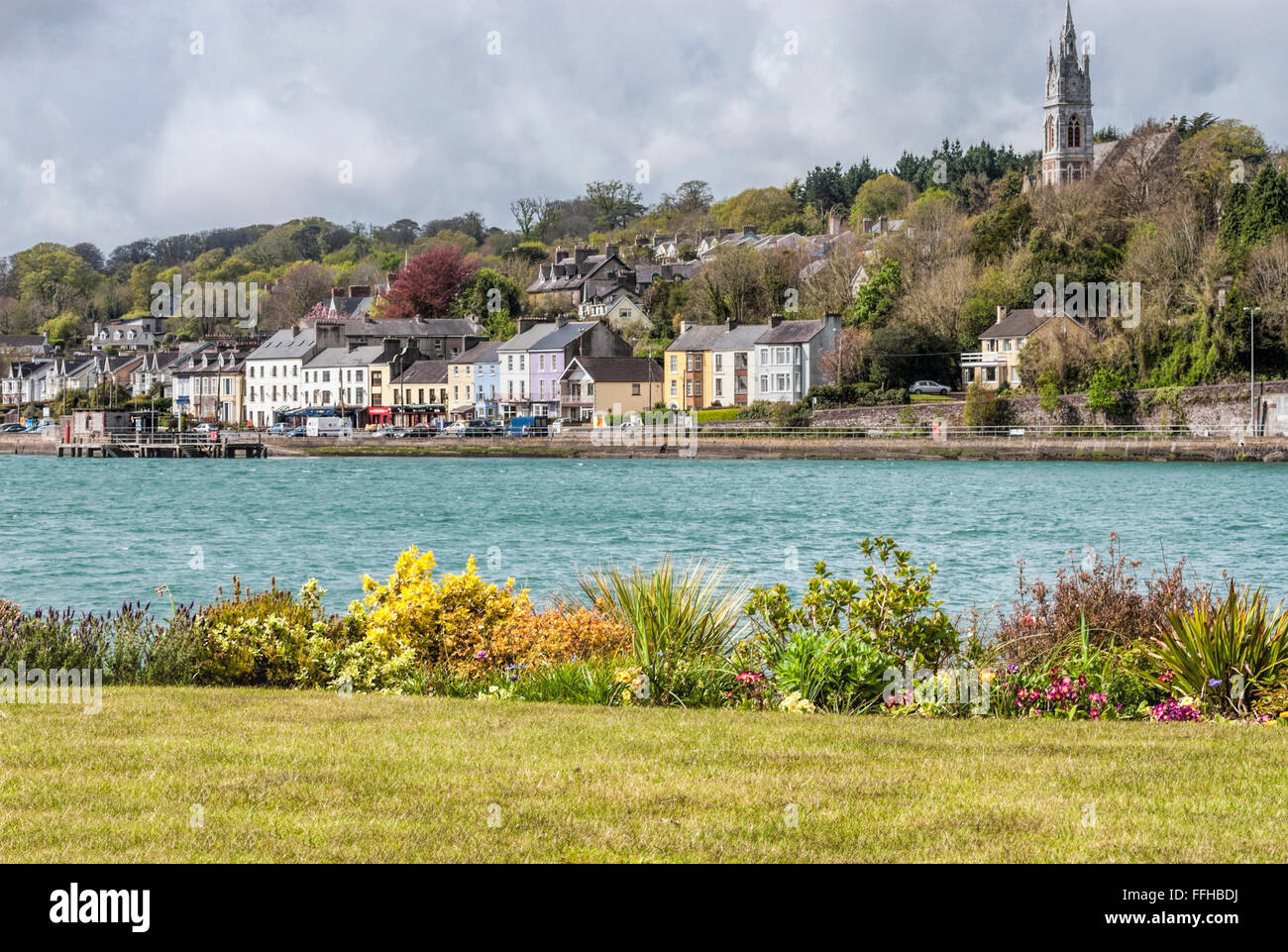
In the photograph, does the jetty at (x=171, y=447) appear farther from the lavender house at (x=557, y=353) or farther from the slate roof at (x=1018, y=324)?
the slate roof at (x=1018, y=324)

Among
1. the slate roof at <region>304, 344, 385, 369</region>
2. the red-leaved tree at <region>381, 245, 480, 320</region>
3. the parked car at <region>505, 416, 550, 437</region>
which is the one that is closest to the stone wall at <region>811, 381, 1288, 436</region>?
the parked car at <region>505, 416, 550, 437</region>

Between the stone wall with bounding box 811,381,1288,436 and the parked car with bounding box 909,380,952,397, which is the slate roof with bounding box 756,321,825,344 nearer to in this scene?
the parked car with bounding box 909,380,952,397

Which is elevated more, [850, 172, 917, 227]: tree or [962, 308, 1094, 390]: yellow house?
[850, 172, 917, 227]: tree

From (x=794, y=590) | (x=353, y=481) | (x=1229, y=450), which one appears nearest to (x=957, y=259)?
(x=1229, y=450)

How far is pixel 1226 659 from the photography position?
11.3 meters

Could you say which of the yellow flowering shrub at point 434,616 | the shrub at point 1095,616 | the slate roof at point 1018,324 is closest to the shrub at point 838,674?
the shrub at point 1095,616

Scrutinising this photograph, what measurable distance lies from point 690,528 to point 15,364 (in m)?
135

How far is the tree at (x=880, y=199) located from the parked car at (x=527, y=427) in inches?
2426

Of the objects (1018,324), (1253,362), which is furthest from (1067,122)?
(1253,362)

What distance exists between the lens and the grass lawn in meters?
6.89

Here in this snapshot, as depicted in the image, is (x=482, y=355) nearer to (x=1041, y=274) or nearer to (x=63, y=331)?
(x=1041, y=274)

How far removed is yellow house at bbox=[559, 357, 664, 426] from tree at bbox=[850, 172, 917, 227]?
180 feet

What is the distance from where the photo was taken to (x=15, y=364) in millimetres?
156875

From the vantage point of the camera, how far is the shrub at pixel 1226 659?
11.1m
